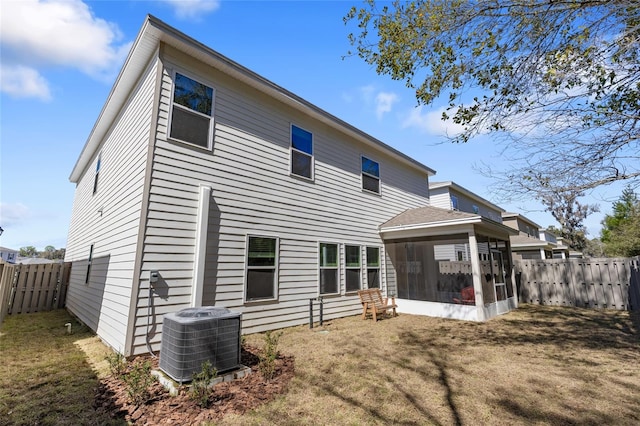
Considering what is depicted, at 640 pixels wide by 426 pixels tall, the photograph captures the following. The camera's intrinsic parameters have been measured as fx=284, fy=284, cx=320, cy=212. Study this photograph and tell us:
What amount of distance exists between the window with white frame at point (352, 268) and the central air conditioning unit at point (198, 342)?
5.18m

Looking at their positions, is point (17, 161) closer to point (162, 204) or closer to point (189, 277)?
point (162, 204)

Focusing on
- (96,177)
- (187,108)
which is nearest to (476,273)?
(187,108)

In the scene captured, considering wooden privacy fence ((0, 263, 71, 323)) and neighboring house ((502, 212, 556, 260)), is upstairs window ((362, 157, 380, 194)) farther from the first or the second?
wooden privacy fence ((0, 263, 71, 323))

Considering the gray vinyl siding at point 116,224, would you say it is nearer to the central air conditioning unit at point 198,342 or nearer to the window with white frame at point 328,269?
the central air conditioning unit at point 198,342

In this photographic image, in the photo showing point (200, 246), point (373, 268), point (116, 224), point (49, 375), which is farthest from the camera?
point (373, 268)

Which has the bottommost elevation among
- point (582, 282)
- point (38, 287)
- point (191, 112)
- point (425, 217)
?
point (38, 287)

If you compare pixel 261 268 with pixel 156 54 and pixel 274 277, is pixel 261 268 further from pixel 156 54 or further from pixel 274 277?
pixel 156 54

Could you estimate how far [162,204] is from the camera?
5.31m

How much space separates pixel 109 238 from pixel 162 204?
267 centimetres

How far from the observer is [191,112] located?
5.98 meters

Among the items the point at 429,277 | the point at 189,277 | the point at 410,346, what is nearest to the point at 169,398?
the point at 189,277

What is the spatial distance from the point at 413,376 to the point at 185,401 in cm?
301

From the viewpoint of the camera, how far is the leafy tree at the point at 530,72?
424 centimetres

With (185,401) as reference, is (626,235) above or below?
above
